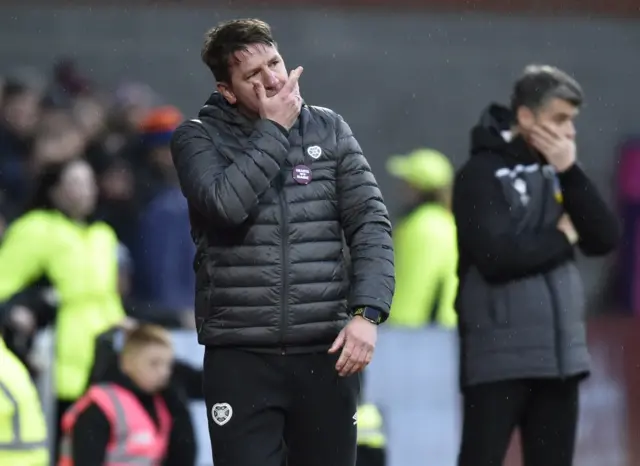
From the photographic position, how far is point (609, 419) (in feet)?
32.8

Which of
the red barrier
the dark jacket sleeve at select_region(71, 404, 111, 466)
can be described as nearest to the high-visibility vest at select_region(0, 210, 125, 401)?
the dark jacket sleeve at select_region(71, 404, 111, 466)

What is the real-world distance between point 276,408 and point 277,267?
1.41ft

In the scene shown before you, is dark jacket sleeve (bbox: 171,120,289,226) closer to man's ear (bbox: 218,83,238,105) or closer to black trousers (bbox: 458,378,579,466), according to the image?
man's ear (bbox: 218,83,238,105)

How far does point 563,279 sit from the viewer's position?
21.0 feet

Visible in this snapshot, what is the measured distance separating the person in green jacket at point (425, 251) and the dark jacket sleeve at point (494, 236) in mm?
3327

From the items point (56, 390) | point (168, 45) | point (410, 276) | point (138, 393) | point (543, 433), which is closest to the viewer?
point (543, 433)

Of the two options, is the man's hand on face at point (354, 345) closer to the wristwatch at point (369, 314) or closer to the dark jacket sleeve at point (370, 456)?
the wristwatch at point (369, 314)

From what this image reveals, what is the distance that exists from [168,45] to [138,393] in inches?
254

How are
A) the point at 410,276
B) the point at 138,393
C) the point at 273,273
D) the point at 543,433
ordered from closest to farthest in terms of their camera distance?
1. the point at 273,273
2. the point at 543,433
3. the point at 138,393
4. the point at 410,276

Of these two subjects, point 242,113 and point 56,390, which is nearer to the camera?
point 242,113

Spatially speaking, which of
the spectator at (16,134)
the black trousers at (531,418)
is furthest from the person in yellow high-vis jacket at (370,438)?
the spectator at (16,134)

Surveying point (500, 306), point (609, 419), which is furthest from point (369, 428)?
point (500, 306)

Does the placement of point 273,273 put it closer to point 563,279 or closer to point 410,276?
point 563,279

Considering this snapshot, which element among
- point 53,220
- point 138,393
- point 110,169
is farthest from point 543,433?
point 110,169
